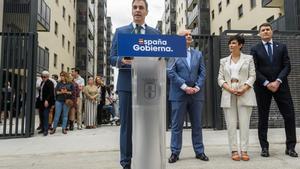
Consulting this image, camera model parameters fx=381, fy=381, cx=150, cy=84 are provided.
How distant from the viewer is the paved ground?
531cm

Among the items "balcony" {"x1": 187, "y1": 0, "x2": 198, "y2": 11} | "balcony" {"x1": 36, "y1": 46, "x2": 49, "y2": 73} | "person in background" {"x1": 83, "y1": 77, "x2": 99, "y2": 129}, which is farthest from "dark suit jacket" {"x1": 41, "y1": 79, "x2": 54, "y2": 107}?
"balcony" {"x1": 187, "y1": 0, "x2": 198, "y2": 11}

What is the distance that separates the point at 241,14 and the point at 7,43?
25.8 m

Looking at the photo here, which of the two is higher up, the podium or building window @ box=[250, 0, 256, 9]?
building window @ box=[250, 0, 256, 9]

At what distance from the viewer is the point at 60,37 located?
3538cm

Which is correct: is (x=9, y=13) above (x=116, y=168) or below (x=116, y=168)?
above

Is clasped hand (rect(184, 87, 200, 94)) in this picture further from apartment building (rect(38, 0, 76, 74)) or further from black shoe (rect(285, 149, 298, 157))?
apartment building (rect(38, 0, 76, 74))

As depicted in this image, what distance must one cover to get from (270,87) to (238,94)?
20.5 inches

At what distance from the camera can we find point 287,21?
2081 cm

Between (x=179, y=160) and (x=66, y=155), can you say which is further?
(x=66, y=155)

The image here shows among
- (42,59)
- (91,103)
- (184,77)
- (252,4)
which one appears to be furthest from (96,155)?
(252,4)

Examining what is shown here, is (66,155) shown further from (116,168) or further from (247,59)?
(247,59)

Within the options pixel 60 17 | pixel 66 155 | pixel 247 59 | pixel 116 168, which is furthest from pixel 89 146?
pixel 60 17

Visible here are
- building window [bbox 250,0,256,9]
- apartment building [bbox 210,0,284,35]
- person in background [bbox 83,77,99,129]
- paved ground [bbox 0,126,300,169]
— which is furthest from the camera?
building window [bbox 250,0,256,9]

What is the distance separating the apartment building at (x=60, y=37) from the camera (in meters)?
30.5
